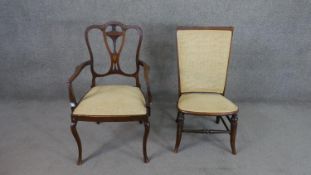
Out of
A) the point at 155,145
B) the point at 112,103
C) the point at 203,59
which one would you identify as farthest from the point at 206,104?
the point at 112,103

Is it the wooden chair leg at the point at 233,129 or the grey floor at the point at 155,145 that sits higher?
the wooden chair leg at the point at 233,129

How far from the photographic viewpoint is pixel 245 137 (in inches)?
87.7

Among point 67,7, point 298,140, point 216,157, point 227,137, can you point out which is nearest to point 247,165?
point 216,157

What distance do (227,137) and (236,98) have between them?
73cm

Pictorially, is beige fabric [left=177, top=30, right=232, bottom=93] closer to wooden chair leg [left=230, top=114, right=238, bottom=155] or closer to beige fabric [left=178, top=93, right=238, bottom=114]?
beige fabric [left=178, top=93, right=238, bottom=114]

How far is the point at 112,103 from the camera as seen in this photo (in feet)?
5.90

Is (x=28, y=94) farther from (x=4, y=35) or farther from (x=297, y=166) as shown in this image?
(x=297, y=166)

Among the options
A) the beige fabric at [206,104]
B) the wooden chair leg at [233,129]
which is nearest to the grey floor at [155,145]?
the wooden chair leg at [233,129]

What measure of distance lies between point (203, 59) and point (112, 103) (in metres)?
0.83

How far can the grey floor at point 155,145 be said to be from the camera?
1846 millimetres

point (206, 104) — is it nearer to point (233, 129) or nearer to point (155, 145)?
point (233, 129)

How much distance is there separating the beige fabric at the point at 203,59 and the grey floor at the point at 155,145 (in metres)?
0.46

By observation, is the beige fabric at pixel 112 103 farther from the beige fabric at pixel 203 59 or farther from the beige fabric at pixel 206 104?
the beige fabric at pixel 203 59

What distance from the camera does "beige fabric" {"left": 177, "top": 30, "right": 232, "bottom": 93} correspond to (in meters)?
2.06
